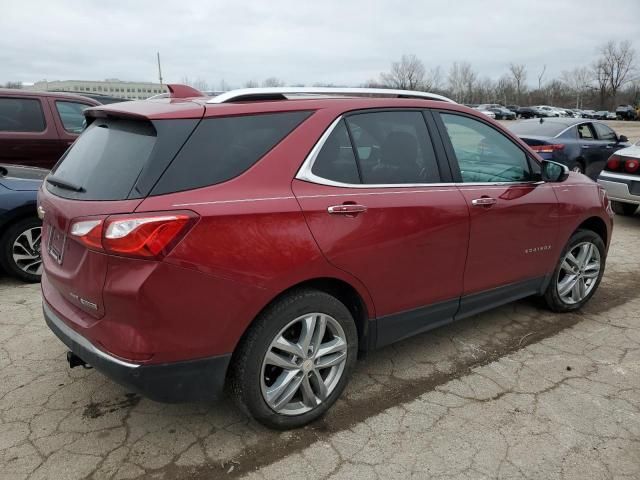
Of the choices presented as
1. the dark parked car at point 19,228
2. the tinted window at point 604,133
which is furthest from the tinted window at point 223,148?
the tinted window at point 604,133

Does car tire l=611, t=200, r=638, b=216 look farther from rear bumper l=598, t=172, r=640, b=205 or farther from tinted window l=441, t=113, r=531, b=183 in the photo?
tinted window l=441, t=113, r=531, b=183

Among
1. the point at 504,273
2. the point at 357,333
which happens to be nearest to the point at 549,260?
the point at 504,273

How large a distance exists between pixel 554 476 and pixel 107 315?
2.12 m

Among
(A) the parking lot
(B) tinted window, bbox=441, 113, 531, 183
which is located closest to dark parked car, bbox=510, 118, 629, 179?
(B) tinted window, bbox=441, 113, 531, 183

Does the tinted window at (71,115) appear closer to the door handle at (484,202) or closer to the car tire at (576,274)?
the door handle at (484,202)

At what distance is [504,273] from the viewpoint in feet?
→ 11.8

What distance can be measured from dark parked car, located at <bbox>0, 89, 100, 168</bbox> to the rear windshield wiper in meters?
4.70

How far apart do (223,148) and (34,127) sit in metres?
5.81

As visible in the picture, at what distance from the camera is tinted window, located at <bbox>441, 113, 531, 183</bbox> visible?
11.0 ft

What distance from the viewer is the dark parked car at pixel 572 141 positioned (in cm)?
991

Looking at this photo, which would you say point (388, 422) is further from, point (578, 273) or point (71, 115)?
point (71, 115)

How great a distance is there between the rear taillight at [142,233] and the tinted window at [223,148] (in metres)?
0.14

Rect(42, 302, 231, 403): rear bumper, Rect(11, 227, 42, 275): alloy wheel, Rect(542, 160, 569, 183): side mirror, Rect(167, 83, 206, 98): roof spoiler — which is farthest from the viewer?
Rect(11, 227, 42, 275): alloy wheel

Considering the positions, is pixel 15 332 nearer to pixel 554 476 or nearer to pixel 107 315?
pixel 107 315
